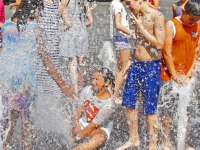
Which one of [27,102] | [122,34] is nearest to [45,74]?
[27,102]

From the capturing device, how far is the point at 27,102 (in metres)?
3.15

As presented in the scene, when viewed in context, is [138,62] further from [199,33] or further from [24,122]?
[24,122]

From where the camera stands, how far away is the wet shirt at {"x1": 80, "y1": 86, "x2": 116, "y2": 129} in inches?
132

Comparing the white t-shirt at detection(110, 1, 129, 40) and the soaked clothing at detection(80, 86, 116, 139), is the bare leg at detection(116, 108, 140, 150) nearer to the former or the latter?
the soaked clothing at detection(80, 86, 116, 139)

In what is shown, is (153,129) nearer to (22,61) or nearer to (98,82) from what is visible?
(98,82)

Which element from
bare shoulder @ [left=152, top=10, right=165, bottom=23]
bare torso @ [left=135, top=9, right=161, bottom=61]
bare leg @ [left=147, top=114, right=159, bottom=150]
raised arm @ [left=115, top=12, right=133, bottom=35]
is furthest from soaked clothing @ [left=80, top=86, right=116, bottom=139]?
raised arm @ [left=115, top=12, right=133, bottom=35]

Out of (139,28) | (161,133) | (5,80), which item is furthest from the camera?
(161,133)

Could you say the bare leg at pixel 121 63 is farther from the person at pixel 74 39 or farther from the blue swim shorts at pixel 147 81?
the blue swim shorts at pixel 147 81

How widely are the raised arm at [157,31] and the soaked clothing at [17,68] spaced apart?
1066 mm

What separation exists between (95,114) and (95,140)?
0.27 metres

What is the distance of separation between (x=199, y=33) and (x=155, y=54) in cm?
54

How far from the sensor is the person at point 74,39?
4.87m

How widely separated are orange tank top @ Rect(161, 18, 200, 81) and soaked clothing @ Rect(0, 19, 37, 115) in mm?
1385

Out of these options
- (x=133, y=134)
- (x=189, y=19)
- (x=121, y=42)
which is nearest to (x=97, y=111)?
(x=133, y=134)
